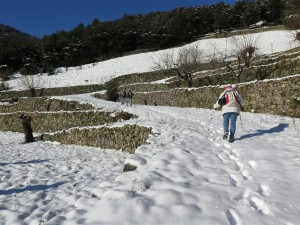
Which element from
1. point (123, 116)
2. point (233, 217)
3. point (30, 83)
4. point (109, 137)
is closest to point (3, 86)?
point (30, 83)

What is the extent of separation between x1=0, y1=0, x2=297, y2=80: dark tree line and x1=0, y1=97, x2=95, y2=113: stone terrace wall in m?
25.6

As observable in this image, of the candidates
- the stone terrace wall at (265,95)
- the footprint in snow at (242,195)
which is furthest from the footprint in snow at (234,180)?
the stone terrace wall at (265,95)

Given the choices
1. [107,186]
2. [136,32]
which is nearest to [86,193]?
[107,186]

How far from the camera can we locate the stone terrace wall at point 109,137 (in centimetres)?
1359

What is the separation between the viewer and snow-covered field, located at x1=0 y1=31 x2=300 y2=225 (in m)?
4.36

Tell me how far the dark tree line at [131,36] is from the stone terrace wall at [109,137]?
42.8m

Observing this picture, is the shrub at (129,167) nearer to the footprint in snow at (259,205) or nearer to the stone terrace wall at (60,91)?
the footprint in snow at (259,205)

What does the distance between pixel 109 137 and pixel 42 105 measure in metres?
20.1

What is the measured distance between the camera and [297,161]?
22.1 feet

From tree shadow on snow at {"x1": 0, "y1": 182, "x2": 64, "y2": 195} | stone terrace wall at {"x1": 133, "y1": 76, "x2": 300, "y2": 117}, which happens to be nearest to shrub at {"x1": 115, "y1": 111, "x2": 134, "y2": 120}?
stone terrace wall at {"x1": 133, "y1": 76, "x2": 300, "y2": 117}

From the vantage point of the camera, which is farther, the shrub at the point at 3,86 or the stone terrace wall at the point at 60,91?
the shrub at the point at 3,86

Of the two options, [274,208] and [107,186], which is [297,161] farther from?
[107,186]

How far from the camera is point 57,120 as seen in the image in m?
26.2

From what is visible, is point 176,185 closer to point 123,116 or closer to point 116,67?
point 123,116
